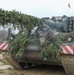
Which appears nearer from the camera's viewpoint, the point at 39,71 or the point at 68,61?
the point at 68,61

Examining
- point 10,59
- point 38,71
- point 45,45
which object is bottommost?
point 38,71

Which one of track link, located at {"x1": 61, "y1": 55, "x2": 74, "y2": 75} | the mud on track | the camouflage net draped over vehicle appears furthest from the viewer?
the mud on track

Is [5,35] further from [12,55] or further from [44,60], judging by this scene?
[44,60]

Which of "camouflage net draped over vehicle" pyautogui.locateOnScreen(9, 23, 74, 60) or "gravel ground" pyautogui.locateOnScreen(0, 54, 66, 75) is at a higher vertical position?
"camouflage net draped over vehicle" pyautogui.locateOnScreen(9, 23, 74, 60)

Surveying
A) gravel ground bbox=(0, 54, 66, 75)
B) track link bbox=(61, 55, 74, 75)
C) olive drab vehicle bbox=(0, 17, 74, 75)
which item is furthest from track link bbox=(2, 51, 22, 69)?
track link bbox=(61, 55, 74, 75)

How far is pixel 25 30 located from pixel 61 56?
5.20 ft

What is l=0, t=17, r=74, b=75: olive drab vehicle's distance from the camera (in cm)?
756

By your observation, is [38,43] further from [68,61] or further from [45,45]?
[68,61]

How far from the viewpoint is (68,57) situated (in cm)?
751

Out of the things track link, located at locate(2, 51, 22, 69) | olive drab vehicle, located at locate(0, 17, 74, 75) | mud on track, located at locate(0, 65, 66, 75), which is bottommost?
mud on track, located at locate(0, 65, 66, 75)

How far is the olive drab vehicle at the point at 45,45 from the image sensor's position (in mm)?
7562

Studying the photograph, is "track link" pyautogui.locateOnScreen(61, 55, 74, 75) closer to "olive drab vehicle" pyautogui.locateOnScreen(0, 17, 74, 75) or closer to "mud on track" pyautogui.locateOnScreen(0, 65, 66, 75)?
"olive drab vehicle" pyautogui.locateOnScreen(0, 17, 74, 75)

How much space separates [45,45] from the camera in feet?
25.6

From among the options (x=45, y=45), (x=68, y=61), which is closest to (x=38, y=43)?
(x=45, y=45)
